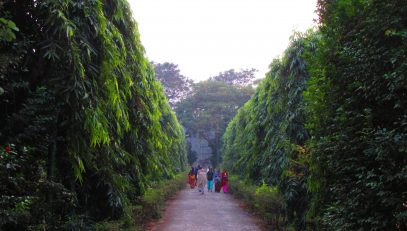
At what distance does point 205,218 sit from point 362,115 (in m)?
9.59

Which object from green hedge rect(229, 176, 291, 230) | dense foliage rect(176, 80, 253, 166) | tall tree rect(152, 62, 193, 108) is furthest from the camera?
tall tree rect(152, 62, 193, 108)

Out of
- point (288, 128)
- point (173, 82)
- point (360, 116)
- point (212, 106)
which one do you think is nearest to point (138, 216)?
point (288, 128)

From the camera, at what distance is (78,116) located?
20.6 ft

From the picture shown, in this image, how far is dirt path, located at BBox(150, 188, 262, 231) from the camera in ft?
38.6

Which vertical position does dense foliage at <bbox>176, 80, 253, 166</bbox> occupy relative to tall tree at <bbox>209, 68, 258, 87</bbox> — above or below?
below

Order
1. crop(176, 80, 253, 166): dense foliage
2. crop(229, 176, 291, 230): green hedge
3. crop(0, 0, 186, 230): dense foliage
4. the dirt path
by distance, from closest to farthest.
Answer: crop(0, 0, 186, 230): dense foliage, crop(229, 176, 291, 230): green hedge, the dirt path, crop(176, 80, 253, 166): dense foliage

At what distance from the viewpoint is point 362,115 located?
4.61 m

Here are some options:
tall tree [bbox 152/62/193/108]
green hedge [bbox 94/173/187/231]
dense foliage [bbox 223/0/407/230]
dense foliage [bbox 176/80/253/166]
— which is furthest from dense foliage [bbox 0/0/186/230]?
tall tree [bbox 152/62/193/108]

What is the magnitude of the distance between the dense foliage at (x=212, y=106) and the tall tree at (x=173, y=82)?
809cm

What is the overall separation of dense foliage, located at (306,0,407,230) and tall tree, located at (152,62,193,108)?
1963 inches

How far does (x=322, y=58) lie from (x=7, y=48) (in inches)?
167

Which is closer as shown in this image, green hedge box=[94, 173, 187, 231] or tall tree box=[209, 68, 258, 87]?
green hedge box=[94, 173, 187, 231]

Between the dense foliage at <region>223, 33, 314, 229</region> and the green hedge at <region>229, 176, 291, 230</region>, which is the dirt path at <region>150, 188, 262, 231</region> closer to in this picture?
the green hedge at <region>229, 176, 291, 230</region>

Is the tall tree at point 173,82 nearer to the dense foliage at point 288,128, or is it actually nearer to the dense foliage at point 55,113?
the dense foliage at point 288,128
